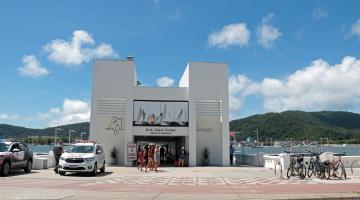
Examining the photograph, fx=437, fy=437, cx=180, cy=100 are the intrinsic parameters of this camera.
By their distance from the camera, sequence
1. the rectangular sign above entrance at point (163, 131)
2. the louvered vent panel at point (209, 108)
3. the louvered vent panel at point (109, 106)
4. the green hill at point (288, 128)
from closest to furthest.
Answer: the rectangular sign above entrance at point (163, 131) < the louvered vent panel at point (109, 106) < the louvered vent panel at point (209, 108) < the green hill at point (288, 128)

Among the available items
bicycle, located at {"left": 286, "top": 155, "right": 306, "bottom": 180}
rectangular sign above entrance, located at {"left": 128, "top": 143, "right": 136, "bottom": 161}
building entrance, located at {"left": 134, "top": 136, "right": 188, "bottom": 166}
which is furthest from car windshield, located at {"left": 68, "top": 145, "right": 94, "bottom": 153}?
building entrance, located at {"left": 134, "top": 136, "right": 188, "bottom": 166}

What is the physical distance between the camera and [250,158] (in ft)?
120

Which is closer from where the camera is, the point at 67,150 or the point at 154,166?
Answer: the point at 67,150

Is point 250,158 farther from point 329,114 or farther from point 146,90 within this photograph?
point 329,114

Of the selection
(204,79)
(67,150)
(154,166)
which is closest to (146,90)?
(204,79)

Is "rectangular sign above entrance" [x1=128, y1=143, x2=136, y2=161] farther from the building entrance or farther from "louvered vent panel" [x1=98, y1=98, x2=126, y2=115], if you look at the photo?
the building entrance

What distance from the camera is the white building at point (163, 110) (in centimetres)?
3378

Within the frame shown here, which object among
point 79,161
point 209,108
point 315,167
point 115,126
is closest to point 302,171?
point 315,167

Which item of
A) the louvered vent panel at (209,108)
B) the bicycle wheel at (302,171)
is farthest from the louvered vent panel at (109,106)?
the bicycle wheel at (302,171)

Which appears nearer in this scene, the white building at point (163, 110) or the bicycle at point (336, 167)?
the bicycle at point (336, 167)

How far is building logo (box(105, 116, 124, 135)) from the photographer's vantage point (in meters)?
34.9

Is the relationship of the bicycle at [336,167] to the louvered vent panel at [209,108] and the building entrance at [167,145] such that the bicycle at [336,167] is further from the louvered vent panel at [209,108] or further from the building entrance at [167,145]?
the building entrance at [167,145]

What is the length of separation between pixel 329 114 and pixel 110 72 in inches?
7068

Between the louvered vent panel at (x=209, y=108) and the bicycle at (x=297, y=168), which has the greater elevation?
the louvered vent panel at (x=209, y=108)
